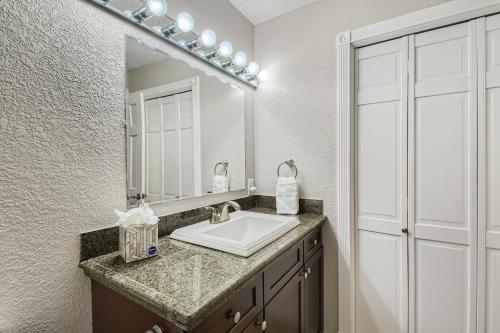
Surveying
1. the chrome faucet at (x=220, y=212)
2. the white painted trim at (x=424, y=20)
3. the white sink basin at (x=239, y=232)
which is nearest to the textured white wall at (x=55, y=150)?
the white sink basin at (x=239, y=232)

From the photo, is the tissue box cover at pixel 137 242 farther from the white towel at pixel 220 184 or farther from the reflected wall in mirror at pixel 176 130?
the white towel at pixel 220 184

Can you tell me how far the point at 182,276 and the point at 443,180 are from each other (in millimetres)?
1476

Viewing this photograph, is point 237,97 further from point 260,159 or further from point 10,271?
point 10,271

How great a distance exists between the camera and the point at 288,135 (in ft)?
6.06

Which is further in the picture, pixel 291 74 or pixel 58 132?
pixel 291 74

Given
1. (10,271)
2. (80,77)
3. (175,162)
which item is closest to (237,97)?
(175,162)

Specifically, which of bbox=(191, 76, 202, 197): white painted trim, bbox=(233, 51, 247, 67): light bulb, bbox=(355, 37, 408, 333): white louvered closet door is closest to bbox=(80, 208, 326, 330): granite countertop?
bbox=(191, 76, 202, 197): white painted trim

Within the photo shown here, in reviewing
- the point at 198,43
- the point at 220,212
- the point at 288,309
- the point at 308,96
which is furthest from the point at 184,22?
the point at 288,309

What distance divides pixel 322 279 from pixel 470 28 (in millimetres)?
1729

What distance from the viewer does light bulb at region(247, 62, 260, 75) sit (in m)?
1.81

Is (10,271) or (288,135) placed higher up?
(288,135)

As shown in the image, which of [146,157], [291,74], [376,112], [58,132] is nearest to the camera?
[58,132]

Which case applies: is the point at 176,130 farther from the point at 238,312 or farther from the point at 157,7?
the point at 238,312

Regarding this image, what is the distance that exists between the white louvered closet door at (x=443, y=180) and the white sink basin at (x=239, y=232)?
0.77 metres
